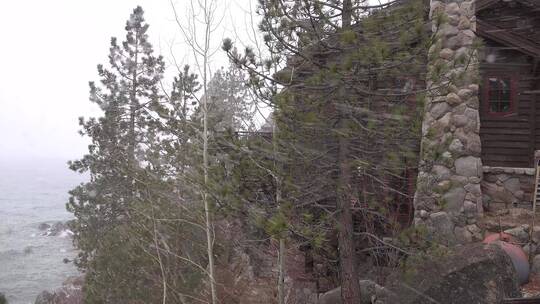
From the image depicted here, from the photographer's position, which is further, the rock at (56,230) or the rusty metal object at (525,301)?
the rock at (56,230)

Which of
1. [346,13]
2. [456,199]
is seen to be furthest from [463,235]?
[346,13]

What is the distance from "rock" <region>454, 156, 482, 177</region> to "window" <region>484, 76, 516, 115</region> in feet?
8.13

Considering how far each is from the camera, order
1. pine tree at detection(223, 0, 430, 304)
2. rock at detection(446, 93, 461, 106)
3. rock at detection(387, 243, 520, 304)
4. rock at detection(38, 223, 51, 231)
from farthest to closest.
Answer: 1. rock at detection(38, 223, 51, 231)
2. rock at detection(446, 93, 461, 106)
3. rock at detection(387, 243, 520, 304)
4. pine tree at detection(223, 0, 430, 304)

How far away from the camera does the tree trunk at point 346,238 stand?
670 centimetres

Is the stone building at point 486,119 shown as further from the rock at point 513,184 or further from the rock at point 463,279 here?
the rock at point 463,279

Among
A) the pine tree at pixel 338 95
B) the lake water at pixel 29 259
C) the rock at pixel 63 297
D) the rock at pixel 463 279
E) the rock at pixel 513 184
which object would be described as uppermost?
the pine tree at pixel 338 95

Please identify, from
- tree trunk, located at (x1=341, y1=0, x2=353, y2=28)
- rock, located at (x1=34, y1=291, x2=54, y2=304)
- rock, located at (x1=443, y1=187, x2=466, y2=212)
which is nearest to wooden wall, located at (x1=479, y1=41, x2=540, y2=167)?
rock, located at (x1=443, y1=187, x2=466, y2=212)

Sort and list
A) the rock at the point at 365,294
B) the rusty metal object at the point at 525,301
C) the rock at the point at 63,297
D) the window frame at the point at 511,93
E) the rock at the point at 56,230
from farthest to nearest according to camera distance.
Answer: the rock at the point at 56,230
the rock at the point at 63,297
the window frame at the point at 511,93
the rock at the point at 365,294
the rusty metal object at the point at 525,301

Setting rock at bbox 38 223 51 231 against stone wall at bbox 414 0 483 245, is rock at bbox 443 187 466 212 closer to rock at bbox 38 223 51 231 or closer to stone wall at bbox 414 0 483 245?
stone wall at bbox 414 0 483 245

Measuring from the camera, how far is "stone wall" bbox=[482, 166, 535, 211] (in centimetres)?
1088

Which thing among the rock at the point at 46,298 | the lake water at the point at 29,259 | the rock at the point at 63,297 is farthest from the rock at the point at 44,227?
the rock at the point at 46,298

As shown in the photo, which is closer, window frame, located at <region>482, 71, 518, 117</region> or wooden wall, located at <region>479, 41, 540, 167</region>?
wooden wall, located at <region>479, 41, 540, 167</region>

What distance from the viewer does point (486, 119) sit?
40.3 ft

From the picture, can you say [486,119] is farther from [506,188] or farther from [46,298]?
[46,298]
